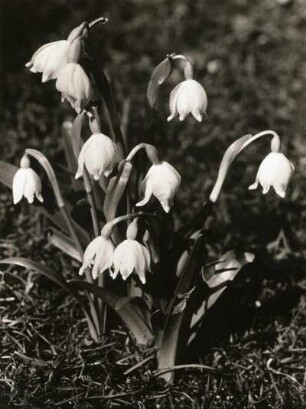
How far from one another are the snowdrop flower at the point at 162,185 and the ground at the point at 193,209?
0.77 ft

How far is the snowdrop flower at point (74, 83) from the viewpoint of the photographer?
1.38 m

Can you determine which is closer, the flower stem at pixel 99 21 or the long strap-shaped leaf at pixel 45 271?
the flower stem at pixel 99 21

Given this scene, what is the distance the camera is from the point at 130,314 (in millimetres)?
1755

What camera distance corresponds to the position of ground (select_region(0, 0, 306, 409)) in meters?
1.75

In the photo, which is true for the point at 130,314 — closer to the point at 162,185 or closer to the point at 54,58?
the point at 162,185

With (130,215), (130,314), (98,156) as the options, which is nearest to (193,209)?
(130,314)

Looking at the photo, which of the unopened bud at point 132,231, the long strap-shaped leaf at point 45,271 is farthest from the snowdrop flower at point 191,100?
the long strap-shaped leaf at point 45,271

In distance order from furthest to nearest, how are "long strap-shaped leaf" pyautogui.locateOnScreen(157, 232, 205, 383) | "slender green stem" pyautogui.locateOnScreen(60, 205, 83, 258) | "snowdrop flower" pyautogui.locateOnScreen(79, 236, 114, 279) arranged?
1. "slender green stem" pyautogui.locateOnScreen(60, 205, 83, 258)
2. "long strap-shaped leaf" pyautogui.locateOnScreen(157, 232, 205, 383)
3. "snowdrop flower" pyautogui.locateOnScreen(79, 236, 114, 279)

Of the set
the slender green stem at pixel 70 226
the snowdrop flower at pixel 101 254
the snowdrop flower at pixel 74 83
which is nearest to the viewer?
the snowdrop flower at pixel 74 83

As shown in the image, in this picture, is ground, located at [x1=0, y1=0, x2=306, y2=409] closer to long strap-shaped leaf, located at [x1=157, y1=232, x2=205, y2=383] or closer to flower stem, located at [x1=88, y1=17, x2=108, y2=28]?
long strap-shaped leaf, located at [x1=157, y1=232, x2=205, y2=383]

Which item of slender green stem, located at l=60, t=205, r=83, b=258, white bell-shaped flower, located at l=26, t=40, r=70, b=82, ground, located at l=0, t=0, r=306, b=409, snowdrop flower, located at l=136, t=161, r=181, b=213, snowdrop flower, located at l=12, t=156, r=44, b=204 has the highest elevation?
white bell-shaped flower, located at l=26, t=40, r=70, b=82

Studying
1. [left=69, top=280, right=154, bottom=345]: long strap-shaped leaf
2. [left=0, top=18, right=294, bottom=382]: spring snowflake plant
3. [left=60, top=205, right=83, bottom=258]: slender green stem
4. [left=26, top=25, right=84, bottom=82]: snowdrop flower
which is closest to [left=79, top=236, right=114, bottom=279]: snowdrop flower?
[left=0, top=18, right=294, bottom=382]: spring snowflake plant

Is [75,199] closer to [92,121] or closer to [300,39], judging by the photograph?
[92,121]

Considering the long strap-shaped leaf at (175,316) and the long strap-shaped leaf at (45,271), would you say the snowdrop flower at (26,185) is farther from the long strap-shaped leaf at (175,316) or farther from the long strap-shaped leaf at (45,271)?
the long strap-shaped leaf at (175,316)
